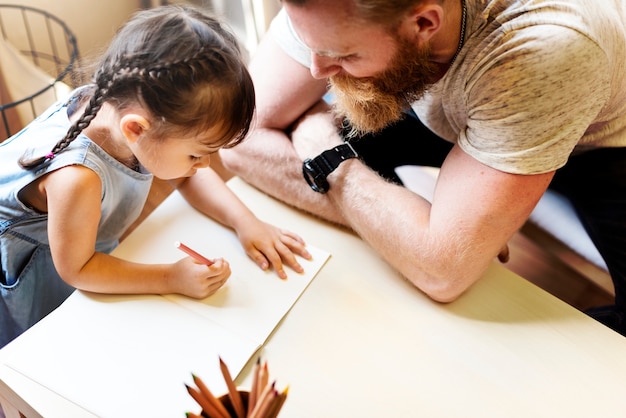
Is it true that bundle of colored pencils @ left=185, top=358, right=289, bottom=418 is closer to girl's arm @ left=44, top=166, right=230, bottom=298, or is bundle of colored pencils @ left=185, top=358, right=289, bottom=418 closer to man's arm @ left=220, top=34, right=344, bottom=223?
girl's arm @ left=44, top=166, right=230, bottom=298

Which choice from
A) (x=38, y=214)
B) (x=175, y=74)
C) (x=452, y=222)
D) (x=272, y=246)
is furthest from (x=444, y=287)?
(x=38, y=214)

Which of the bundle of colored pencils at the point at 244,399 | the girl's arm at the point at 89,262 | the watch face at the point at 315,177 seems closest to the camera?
the bundle of colored pencils at the point at 244,399

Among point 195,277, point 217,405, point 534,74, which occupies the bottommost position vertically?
point 195,277

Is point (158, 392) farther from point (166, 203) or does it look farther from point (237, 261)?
point (166, 203)

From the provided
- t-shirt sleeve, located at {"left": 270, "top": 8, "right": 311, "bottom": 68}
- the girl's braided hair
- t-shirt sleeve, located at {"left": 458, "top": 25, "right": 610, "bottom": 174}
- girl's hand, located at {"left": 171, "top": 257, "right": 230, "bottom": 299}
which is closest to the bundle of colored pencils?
girl's hand, located at {"left": 171, "top": 257, "right": 230, "bottom": 299}

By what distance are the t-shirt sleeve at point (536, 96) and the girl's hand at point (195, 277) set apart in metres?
0.44

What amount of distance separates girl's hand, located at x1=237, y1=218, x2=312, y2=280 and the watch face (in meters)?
0.10

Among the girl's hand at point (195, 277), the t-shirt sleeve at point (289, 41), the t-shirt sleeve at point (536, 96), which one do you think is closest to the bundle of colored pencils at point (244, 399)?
the girl's hand at point (195, 277)

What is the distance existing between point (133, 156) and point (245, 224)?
0.23m

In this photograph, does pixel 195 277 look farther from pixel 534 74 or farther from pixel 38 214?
pixel 534 74

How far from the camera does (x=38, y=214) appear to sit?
92cm

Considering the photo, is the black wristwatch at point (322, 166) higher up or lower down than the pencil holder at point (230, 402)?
lower down

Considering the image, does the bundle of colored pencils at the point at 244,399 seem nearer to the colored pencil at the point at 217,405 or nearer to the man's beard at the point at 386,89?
the colored pencil at the point at 217,405

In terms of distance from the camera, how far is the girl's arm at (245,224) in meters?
0.89
